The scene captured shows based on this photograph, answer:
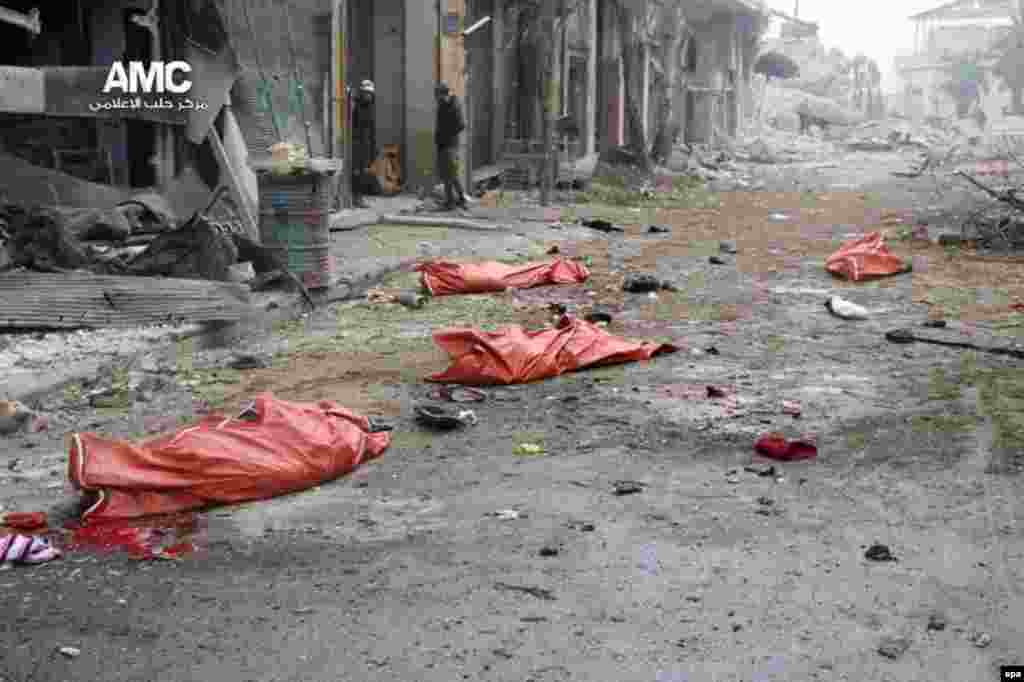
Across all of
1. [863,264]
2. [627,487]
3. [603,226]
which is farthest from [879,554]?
[603,226]

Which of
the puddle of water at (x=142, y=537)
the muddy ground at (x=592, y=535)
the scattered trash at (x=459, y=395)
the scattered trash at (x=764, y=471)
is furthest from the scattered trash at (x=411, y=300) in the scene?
the puddle of water at (x=142, y=537)

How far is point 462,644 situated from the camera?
11.1 feet

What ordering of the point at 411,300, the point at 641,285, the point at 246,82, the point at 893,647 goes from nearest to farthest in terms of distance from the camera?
the point at 893,647, the point at 411,300, the point at 641,285, the point at 246,82

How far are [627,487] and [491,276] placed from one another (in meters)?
5.11

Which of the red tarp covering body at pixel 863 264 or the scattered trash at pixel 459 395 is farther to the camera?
the red tarp covering body at pixel 863 264

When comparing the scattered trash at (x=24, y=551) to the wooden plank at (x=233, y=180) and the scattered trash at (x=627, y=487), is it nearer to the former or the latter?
the scattered trash at (x=627, y=487)

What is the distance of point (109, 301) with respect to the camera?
7.51 meters

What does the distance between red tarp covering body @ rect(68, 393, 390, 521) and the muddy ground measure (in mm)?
110

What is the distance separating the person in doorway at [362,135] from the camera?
1583 cm

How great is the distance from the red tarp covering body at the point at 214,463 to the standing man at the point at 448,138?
10.8 m

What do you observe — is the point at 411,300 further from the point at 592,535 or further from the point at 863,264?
the point at 592,535

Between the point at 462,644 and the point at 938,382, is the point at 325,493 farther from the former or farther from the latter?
the point at 938,382

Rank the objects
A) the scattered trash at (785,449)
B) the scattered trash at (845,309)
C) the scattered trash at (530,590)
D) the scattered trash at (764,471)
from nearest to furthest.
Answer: the scattered trash at (530,590) < the scattered trash at (764,471) < the scattered trash at (785,449) < the scattered trash at (845,309)

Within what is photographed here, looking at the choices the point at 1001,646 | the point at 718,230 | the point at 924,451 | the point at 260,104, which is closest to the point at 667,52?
the point at 718,230
